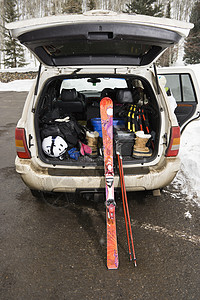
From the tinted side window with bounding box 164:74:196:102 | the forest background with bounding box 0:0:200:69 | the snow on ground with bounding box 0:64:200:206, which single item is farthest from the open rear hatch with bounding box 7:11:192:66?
the forest background with bounding box 0:0:200:69

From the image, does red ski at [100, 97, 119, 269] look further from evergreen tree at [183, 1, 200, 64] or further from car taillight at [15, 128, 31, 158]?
evergreen tree at [183, 1, 200, 64]

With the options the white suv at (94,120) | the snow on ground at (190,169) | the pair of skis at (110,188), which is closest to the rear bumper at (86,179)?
the white suv at (94,120)

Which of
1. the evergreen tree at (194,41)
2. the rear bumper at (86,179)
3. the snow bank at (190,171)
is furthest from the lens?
the evergreen tree at (194,41)

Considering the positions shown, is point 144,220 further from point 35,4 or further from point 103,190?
point 35,4

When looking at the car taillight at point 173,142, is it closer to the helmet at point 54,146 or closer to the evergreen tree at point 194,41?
the helmet at point 54,146

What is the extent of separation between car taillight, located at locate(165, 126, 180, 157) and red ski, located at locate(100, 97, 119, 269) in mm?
633

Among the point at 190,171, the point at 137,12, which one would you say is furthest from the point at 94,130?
the point at 137,12

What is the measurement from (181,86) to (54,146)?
105 inches

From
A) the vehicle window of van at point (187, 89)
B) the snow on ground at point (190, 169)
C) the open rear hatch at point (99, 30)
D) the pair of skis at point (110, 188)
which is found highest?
the open rear hatch at point (99, 30)

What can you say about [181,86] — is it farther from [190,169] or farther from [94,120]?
[94,120]

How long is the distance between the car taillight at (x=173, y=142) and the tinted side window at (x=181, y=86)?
1929mm

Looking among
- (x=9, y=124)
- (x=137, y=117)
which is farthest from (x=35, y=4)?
(x=137, y=117)

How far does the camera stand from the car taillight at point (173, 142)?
2557 millimetres

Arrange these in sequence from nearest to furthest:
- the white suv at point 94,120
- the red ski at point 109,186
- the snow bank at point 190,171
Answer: the white suv at point 94,120 → the red ski at point 109,186 → the snow bank at point 190,171
